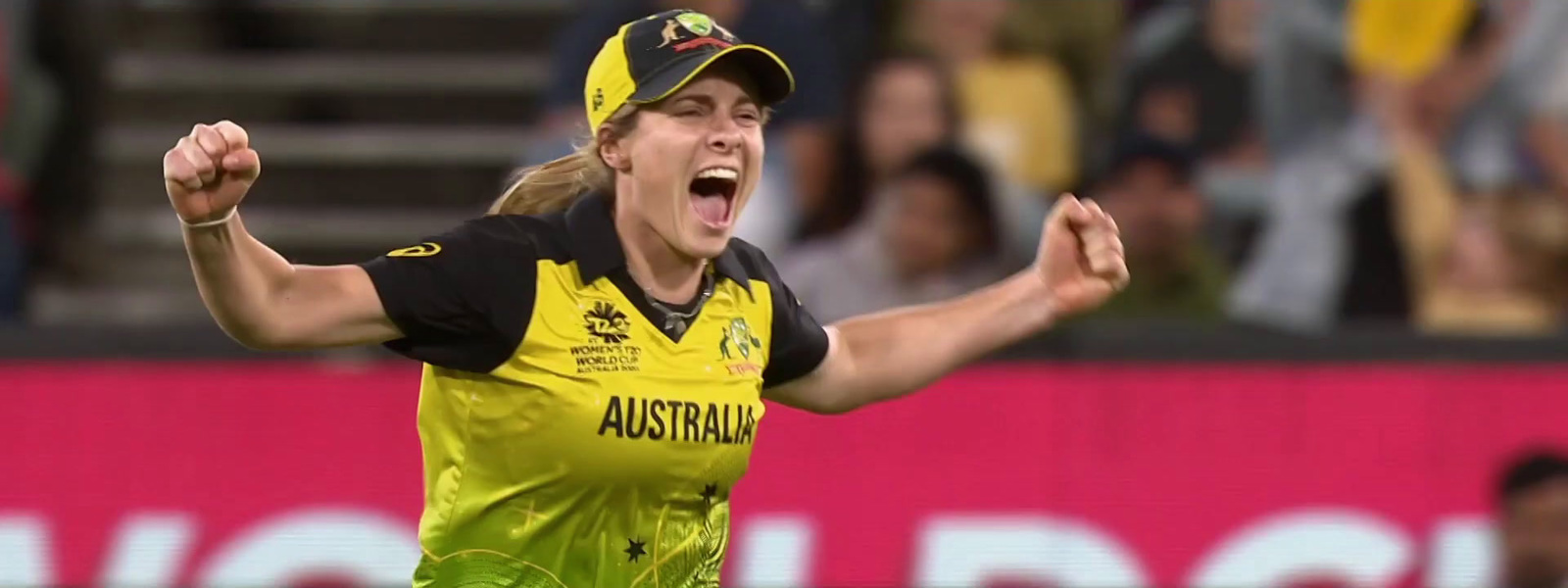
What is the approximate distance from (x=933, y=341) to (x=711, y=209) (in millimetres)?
625

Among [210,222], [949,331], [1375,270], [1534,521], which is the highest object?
[1375,270]

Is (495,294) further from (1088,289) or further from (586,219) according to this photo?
(1088,289)

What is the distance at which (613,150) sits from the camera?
371 cm

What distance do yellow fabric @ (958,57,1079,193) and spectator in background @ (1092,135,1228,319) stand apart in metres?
0.21

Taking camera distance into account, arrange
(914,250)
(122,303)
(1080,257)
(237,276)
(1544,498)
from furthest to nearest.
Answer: (122,303)
(914,250)
(1544,498)
(1080,257)
(237,276)

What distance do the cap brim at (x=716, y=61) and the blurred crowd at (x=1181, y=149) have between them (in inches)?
135

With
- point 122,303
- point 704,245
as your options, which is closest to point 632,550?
point 704,245

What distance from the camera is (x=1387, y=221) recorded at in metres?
7.32

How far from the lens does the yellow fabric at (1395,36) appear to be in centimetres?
743

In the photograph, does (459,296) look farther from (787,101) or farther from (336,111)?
(336,111)

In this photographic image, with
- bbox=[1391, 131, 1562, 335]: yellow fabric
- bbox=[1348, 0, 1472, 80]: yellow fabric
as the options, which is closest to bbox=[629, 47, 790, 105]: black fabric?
bbox=[1391, 131, 1562, 335]: yellow fabric

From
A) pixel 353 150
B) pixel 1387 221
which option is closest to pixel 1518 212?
pixel 1387 221

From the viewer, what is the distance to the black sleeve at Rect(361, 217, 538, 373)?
3.46 metres

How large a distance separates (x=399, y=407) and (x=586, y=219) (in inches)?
127
